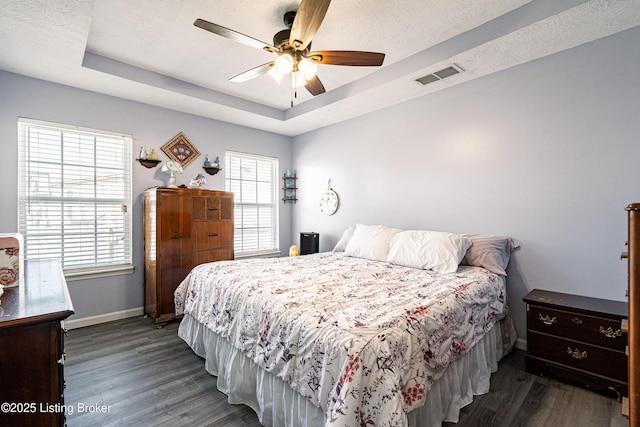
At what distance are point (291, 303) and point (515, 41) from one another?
2.60 metres

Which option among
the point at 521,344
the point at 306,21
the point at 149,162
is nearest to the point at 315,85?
the point at 306,21

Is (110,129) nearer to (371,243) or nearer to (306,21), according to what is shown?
(306,21)

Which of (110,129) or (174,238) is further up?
(110,129)

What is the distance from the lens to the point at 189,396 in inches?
77.1

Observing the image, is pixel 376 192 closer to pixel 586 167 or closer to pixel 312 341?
pixel 586 167

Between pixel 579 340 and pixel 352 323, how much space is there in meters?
1.85

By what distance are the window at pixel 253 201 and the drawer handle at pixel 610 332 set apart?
3.95 meters

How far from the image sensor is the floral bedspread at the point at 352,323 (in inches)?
45.9

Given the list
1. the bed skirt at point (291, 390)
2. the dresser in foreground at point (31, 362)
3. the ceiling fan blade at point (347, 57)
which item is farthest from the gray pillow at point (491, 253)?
the dresser in foreground at point (31, 362)

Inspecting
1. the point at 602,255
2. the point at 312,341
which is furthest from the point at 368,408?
the point at 602,255

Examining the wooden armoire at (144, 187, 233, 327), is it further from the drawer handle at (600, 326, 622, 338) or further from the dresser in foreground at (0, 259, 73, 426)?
the drawer handle at (600, 326, 622, 338)

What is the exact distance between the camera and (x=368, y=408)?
1.15 metres

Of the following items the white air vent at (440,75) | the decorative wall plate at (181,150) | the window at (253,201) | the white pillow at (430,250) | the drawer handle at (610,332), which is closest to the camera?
the drawer handle at (610,332)

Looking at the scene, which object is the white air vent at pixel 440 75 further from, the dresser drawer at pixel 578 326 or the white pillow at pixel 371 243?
the dresser drawer at pixel 578 326
